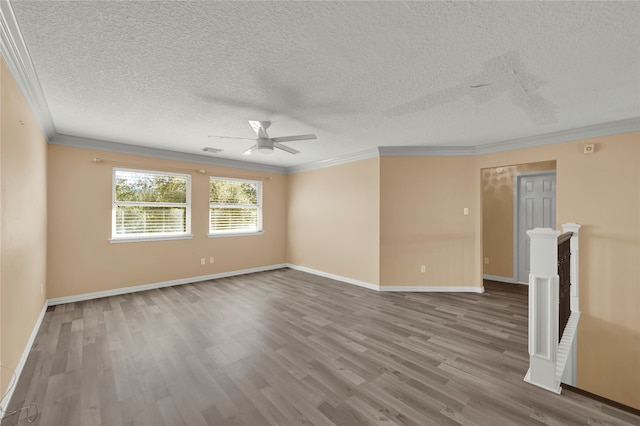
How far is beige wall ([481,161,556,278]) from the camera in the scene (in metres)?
5.47

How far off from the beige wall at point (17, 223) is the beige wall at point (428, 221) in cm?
440

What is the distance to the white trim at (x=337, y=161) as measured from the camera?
4920 mm

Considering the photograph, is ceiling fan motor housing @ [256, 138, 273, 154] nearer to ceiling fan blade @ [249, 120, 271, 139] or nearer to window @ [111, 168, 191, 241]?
ceiling fan blade @ [249, 120, 271, 139]

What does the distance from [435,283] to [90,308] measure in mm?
5326

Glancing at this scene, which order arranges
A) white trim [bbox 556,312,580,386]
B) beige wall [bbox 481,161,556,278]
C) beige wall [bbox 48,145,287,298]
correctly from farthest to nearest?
beige wall [bbox 481,161,556,278]
beige wall [bbox 48,145,287,298]
white trim [bbox 556,312,580,386]

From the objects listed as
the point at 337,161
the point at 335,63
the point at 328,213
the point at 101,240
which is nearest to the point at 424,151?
the point at 337,161

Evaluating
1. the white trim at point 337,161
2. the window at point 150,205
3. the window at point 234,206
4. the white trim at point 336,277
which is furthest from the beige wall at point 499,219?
the window at point 150,205

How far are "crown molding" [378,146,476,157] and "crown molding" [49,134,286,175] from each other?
2.93 meters

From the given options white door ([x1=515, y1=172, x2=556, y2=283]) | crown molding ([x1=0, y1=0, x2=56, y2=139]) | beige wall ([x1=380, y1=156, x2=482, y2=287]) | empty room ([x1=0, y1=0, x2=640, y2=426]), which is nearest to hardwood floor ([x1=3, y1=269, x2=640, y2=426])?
→ empty room ([x1=0, y1=0, x2=640, y2=426])

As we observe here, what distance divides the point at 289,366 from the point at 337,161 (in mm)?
4044

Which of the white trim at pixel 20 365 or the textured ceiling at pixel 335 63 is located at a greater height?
the textured ceiling at pixel 335 63

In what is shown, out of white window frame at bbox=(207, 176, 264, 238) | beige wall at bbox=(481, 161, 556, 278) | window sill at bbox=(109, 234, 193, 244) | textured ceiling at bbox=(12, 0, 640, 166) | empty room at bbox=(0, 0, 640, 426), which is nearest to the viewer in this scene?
textured ceiling at bbox=(12, 0, 640, 166)

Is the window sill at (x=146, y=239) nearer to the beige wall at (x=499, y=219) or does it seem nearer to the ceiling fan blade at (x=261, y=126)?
the ceiling fan blade at (x=261, y=126)

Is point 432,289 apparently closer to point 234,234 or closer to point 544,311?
point 544,311
